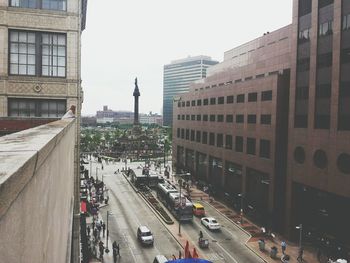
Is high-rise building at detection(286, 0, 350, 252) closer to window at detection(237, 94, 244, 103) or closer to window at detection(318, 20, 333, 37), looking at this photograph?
window at detection(318, 20, 333, 37)

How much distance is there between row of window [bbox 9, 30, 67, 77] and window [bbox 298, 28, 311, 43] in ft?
80.8

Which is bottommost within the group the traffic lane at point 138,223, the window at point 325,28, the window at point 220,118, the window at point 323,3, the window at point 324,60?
the traffic lane at point 138,223

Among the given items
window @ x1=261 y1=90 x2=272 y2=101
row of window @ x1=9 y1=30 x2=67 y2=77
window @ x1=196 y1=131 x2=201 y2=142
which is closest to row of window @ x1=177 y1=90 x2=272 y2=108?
window @ x1=261 y1=90 x2=272 y2=101

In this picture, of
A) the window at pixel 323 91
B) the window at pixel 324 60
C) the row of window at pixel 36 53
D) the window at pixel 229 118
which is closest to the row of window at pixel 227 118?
the window at pixel 229 118

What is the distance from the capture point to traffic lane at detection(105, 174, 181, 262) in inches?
1373

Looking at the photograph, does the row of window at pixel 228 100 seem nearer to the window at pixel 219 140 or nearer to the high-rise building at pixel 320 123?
the window at pixel 219 140

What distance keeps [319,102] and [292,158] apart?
667 centimetres

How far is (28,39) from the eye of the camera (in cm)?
2281

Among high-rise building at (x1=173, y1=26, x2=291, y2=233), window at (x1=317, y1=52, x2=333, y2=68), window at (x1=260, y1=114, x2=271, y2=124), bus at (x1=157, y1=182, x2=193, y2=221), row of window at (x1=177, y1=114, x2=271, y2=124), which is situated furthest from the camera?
row of window at (x1=177, y1=114, x2=271, y2=124)

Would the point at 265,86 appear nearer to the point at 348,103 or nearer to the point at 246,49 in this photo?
the point at 348,103

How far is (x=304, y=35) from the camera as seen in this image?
125ft

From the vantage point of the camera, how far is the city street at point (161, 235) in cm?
3381

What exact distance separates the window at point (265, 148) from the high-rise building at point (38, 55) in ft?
A: 86.2

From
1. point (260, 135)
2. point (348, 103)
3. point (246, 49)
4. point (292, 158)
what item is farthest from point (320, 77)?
point (246, 49)
